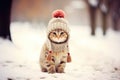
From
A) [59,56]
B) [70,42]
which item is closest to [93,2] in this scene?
[70,42]

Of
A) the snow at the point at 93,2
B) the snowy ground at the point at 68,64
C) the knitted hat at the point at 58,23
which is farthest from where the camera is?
the snow at the point at 93,2

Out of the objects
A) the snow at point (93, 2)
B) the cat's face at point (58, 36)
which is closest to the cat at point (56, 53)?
the cat's face at point (58, 36)

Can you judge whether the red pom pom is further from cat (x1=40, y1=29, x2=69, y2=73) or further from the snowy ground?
the snowy ground

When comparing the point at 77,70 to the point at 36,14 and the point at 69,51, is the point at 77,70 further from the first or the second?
the point at 36,14

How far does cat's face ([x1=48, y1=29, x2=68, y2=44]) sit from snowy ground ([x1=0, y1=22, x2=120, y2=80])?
22cm

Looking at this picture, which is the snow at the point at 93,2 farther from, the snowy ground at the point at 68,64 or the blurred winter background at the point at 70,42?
the snowy ground at the point at 68,64

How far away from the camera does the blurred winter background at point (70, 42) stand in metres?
2.73

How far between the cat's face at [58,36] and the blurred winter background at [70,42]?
0.21 m

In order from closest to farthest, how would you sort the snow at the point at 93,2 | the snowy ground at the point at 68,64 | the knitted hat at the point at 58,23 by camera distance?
1. the knitted hat at the point at 58,23
2. the snowy ground at the point at 68,64
3. the snow at the point at 93,2

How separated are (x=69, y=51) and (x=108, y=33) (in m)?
0.62

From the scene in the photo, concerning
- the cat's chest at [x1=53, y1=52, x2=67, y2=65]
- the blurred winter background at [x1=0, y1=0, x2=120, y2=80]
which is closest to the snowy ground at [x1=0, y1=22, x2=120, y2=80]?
the blurred winter background at [x1=0, y1=0, x2=120, y2=80]

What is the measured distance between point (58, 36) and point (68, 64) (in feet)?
1.12

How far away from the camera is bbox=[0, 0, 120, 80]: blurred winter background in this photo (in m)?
2.73

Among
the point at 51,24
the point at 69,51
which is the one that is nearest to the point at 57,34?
the point at 51,24
